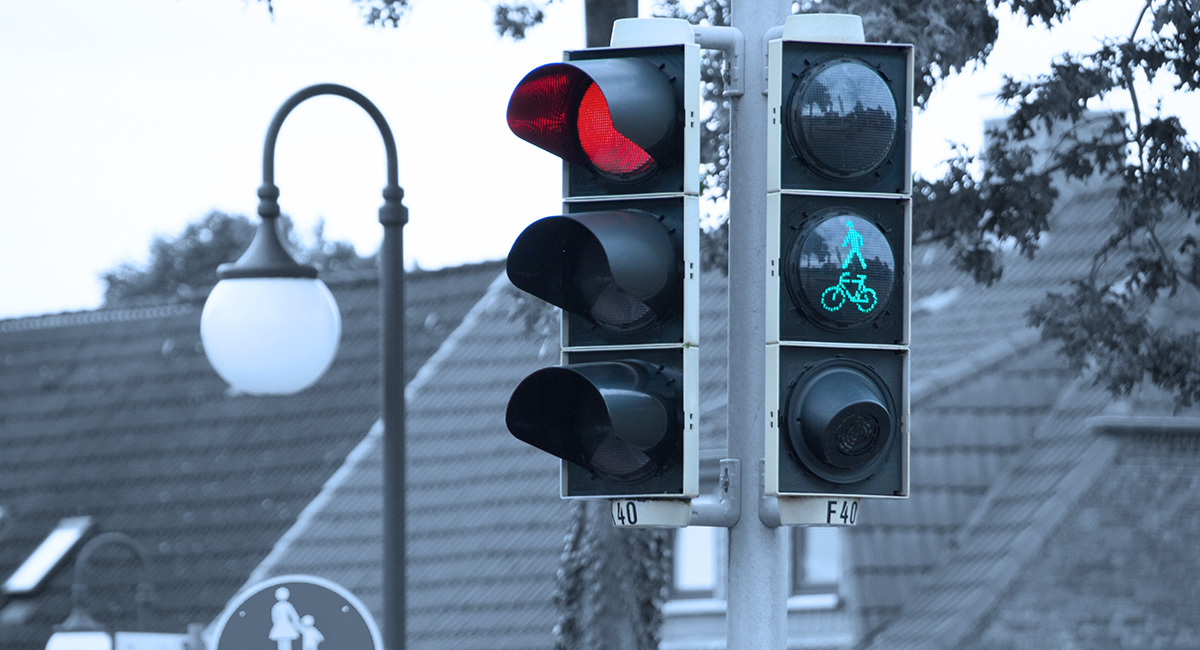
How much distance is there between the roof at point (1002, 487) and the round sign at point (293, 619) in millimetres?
13772

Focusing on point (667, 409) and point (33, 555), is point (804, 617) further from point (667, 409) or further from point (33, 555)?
point (667, 409)

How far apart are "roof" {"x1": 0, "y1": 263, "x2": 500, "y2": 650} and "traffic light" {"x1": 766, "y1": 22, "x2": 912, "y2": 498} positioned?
69.1 feet

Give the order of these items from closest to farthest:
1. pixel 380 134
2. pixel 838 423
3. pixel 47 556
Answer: pixel 838 423
pixel 380 134
pixel 47 556

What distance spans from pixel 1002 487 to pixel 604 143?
17785 mm

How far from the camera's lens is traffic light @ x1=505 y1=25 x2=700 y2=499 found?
15.9 feet

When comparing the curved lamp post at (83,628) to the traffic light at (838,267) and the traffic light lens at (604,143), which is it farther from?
the traffic light at (838,267)

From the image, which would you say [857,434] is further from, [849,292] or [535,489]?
[535,489]

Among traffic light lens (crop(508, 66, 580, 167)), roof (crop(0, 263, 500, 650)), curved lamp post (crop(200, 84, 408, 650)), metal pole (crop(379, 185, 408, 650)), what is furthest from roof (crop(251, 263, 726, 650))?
traffic light lens (crop(508, 66, 580, 167))

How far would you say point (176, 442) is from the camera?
28.3 metres

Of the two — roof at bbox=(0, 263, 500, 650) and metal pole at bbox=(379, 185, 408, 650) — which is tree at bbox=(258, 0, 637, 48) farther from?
roof at bbox=(0, 263, 500, 650)

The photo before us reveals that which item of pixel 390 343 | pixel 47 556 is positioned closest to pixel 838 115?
pixel 390 343

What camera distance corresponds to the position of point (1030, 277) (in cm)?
2434

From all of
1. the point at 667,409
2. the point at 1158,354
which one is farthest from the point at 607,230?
the point at 1158,354

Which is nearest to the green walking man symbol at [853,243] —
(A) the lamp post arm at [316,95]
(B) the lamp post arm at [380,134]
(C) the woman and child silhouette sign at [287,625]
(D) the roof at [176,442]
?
(C) the woman and child silhouette sign at [287,625]
